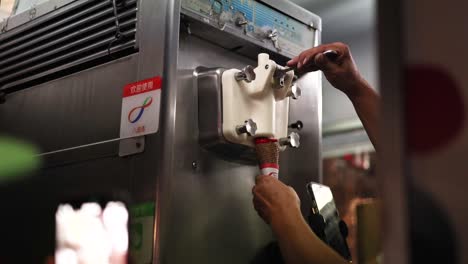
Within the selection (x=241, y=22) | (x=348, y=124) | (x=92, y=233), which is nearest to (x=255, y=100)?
(x=241, y=22)

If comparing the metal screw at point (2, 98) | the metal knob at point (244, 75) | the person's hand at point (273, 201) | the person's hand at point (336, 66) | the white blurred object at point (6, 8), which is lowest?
the person's hand at point (273, 201)

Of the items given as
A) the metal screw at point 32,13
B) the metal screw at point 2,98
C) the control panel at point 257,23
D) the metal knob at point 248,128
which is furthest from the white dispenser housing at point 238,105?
the metal screw at point 2,98

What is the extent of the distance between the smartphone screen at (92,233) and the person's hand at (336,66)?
52 cm

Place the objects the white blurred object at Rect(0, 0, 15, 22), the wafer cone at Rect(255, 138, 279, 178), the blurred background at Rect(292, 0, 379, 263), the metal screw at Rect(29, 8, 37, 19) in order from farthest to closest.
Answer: the blurred background at Rect(292, 0, 379, 263), the white blurred object at Rect(0, 0, 15, 22), the metal screw at Rect(29, 8, 37, 19), the wafer cone at Rect(255, 138, 279, 178)

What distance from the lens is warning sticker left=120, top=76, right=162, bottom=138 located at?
1.12m

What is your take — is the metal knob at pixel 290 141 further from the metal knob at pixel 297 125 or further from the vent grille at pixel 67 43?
the vent grille at pixel 67 43

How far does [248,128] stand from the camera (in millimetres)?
1185

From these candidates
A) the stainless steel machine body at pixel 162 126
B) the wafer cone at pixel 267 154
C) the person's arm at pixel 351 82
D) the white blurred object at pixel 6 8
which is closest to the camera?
the stainless steel machine body at pixel 162 126

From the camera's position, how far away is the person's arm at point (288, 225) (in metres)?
1.14

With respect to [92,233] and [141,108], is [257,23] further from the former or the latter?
[92,233]

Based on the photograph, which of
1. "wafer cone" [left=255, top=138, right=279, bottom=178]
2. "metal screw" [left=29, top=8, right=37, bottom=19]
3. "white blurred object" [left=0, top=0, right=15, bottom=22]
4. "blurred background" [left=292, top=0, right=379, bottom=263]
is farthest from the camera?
"blurred background" [left=292, top=0, right=379, bottom=263]

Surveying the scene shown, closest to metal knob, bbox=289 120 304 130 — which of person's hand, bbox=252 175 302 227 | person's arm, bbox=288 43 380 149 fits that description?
person's arm, bbox=288 43 380 149

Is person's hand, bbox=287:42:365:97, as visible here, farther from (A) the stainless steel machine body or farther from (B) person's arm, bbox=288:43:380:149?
(A) the stainless steel machine body

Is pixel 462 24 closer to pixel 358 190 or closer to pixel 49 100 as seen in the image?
pixel 49 100
